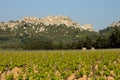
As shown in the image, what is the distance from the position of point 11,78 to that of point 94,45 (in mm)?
70296

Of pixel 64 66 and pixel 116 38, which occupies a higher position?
pixel 116 38

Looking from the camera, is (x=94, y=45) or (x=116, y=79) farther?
(x=94, y=45)

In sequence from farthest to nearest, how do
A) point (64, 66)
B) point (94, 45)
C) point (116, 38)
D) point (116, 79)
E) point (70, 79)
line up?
point (94, 45) < point (116, 38) < point (64, 66) < point (70, 79) < point (116, 79)

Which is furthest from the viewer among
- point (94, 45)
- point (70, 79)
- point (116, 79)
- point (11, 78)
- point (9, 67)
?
point (94, 45)

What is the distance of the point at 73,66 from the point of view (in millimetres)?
28844

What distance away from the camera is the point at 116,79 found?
17.6 meters

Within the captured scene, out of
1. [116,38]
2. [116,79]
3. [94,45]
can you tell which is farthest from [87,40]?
[116,79]

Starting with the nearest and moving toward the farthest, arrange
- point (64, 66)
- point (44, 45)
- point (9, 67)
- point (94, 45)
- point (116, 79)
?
point (116, 79) → point (64, 66) → point (9, 67) → point (94, 45) → point (44, 45)

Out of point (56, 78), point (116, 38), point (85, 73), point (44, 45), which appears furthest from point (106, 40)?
point (56, 78)

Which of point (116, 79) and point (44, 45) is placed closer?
point (116, 79)

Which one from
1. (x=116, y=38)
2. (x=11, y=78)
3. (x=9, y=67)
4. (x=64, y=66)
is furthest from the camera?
(x=116, y=38)

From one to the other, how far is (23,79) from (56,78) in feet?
9.32

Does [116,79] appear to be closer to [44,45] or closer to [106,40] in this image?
[106,40]

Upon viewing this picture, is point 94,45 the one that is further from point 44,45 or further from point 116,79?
point 116,79
